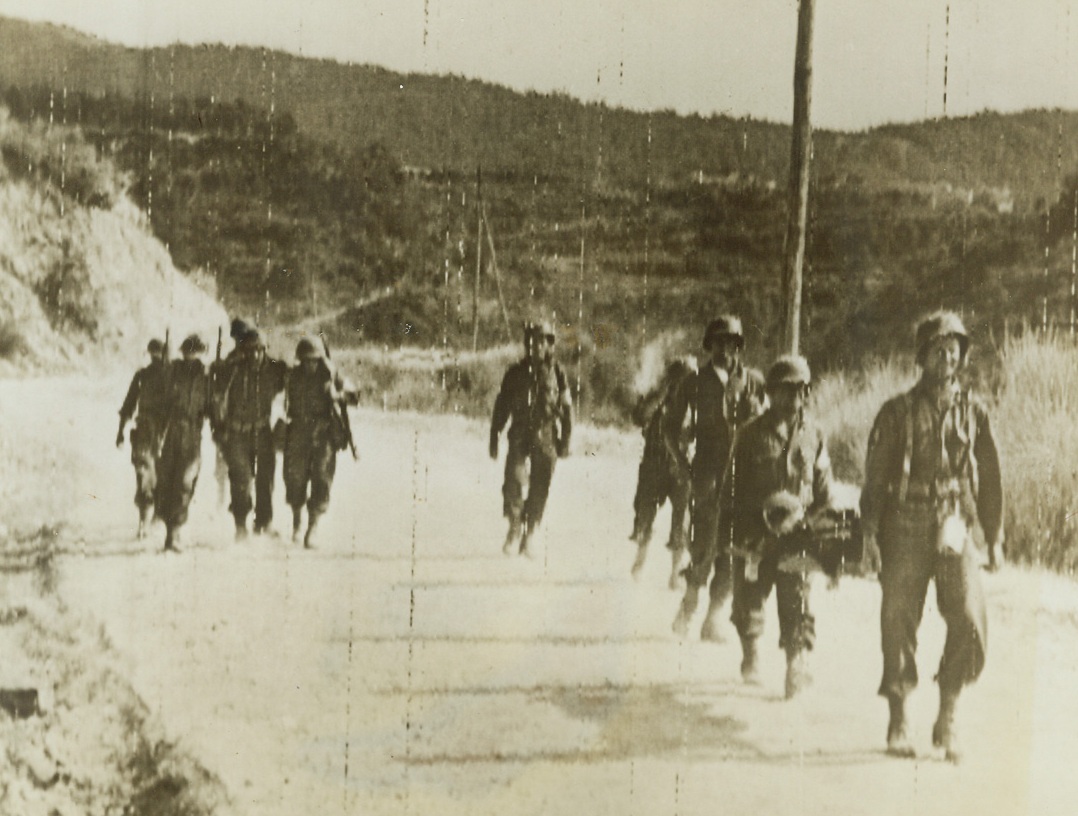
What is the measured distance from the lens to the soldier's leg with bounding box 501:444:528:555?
4078 millimetres

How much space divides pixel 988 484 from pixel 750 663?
1192 mm

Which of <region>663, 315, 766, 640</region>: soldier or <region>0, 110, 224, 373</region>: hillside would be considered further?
<region>663, 315, 766, 640</region>: soldier

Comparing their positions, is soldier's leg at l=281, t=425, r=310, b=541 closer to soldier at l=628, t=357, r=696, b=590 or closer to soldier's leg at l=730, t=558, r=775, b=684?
soldier at l=628, t=357, r=696, b=590

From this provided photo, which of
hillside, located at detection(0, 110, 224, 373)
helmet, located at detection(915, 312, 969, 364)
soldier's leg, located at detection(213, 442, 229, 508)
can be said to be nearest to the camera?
hillside, located at detection(0, 110, 224, 373)

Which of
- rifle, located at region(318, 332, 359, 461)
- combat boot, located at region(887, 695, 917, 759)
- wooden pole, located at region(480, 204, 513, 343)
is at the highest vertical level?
wooden pole, located at region(480, 204, 513, 343)

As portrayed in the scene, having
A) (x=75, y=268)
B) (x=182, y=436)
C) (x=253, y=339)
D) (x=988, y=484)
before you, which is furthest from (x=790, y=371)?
(x=75, y=268)

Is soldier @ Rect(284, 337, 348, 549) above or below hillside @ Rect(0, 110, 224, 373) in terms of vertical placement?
below

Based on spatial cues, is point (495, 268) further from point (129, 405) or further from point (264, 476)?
point (129, 405)

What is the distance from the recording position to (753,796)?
4.09 metres

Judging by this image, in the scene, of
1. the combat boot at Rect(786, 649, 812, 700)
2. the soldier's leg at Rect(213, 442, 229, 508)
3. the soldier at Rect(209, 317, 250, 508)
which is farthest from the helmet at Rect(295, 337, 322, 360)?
the combat boot at Rect(786, 649, 812, 700)

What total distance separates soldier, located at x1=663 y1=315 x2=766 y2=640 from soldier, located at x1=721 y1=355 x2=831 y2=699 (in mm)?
48

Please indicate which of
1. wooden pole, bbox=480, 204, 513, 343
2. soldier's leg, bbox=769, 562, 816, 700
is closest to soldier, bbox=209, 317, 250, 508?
wooden pole, bbox=480, 204, 513, 343

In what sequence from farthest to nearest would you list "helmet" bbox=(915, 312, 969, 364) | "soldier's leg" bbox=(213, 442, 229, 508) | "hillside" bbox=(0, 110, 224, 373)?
1. "helmet" bbox=(915, 312, 969, 364)
2. "soldier's leg" bbox=(213, 442, 229, 508)
3. "hillside" bbox=(0, 110, 224, 373)

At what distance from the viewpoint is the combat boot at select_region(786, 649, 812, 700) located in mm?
4102
